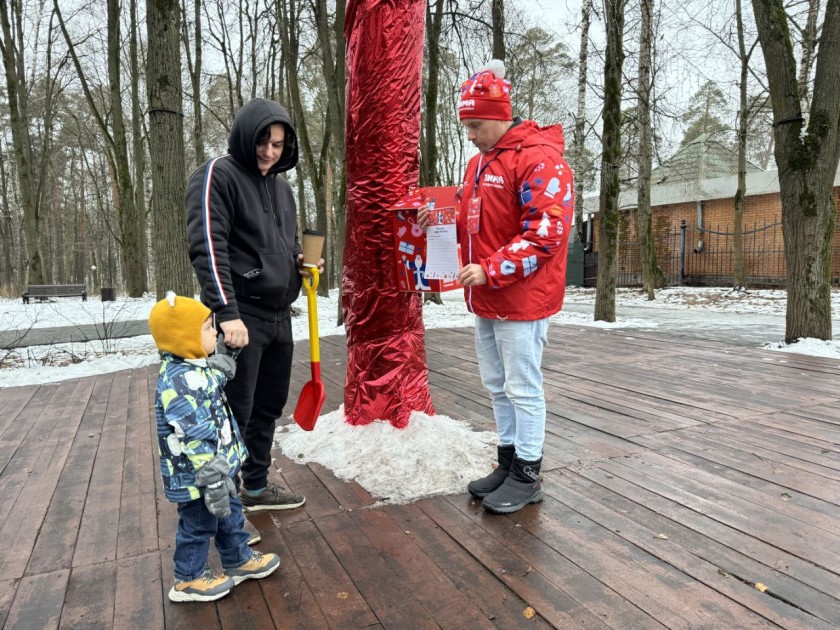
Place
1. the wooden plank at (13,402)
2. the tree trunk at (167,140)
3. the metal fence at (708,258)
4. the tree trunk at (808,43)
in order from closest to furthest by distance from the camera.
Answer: the wooden plank at (13,402)
the tree trunk at (167,140)
the tree trunk at (808,43)
the metal fence at (708,258)

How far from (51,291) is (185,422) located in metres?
15.4

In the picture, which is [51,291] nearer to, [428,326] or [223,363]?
[428,326]

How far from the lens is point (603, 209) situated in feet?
29.2

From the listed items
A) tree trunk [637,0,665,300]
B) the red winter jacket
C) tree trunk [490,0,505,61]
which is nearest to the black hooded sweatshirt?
the red winter jacket

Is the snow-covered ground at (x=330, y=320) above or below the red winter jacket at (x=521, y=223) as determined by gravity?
below

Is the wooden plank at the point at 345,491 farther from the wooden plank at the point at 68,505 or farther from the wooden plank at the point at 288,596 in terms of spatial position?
the wooden plank at the point at 68,505

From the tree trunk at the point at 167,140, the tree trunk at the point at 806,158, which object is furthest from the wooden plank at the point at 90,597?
the tree trunk at the point at 806,158

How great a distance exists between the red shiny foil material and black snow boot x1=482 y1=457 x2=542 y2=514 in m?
0.80

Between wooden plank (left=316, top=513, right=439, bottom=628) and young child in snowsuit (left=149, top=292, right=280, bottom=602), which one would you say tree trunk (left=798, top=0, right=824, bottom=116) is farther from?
young child in snowsuit (left=149, top=292, right=280, bottom=602)

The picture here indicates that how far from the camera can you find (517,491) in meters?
2.47

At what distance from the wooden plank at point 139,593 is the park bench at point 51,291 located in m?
14.2

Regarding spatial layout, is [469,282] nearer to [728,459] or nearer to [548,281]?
[548,281]

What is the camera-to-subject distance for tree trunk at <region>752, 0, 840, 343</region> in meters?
5.92

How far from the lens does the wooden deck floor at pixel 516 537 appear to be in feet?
5.86
